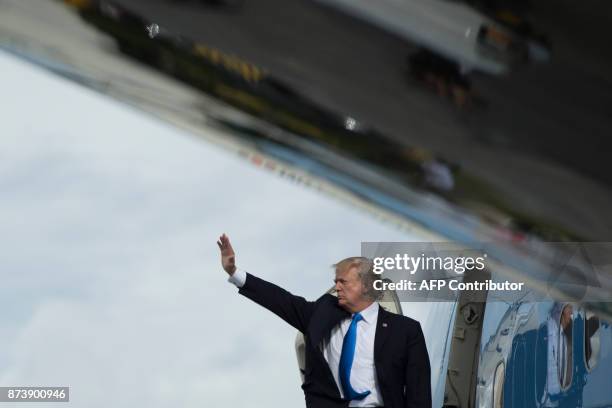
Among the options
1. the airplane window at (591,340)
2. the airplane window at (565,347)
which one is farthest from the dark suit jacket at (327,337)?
the airplane window at (591,340)

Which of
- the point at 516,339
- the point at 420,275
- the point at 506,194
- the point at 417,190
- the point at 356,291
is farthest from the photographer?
the point at 420,275

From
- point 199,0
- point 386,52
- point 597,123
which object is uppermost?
point 199,0

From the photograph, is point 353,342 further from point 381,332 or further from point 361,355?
point 381,332

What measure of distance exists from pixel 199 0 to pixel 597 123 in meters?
0.67

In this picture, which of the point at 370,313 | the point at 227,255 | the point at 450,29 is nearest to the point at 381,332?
the point at 370,313

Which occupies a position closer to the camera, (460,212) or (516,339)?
(460,212)

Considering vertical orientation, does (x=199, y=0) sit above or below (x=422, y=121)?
above

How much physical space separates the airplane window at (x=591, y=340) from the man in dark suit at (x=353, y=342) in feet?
3.33

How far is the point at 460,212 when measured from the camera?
2.24 metres

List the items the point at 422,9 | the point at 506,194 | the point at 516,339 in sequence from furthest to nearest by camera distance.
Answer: the point at 516,339 < the point at 506,194 < the point at 422,9

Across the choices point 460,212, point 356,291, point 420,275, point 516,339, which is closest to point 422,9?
point 460,212

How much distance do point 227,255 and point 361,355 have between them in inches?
39.1

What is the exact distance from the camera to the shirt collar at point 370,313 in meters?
6.56

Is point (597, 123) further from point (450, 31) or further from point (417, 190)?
point (417, 190)
